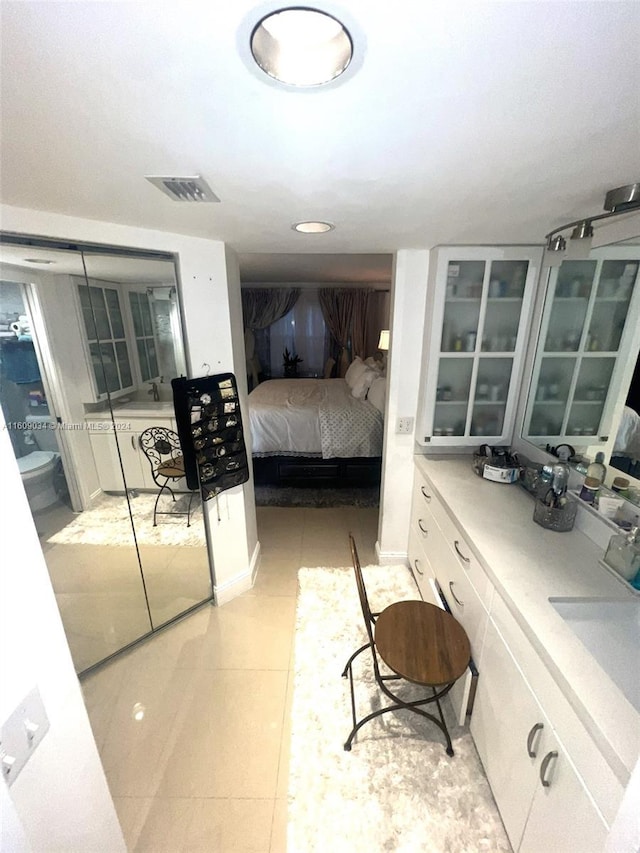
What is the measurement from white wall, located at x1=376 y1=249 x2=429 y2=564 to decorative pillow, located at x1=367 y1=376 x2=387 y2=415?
131 centimetres

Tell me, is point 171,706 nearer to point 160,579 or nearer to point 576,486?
point 160,579

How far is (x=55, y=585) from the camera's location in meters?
1.66

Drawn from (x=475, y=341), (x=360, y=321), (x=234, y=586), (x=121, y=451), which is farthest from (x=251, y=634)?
(x=360, y=321)

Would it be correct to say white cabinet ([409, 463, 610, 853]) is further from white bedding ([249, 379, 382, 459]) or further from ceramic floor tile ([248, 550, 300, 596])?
white bedding ([249, 379, 382, 459])

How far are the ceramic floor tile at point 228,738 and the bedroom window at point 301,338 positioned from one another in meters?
5.76

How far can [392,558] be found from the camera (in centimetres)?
258

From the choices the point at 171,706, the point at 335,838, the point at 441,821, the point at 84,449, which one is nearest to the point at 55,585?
the point at 84,449

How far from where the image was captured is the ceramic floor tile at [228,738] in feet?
4.48

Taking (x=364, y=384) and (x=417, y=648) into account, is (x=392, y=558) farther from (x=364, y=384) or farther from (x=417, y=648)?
(x=364, y=384)

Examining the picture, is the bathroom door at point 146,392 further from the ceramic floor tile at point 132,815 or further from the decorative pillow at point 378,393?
the decorative pillow at point 378,393

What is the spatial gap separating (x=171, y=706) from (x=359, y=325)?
6.08 metres

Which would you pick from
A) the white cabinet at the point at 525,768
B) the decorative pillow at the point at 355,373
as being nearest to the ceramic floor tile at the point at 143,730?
the white cabinet at the point at 525,768

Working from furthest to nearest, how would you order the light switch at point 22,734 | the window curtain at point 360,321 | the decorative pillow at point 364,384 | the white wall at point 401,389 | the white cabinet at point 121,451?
the window curtain at point 360,321 → the decorative pillow at point 364,384 → the white wall at point 401,389 → the white cabinet at point 121,451 → the light switch at point 22,734

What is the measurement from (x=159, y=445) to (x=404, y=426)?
5.03 feet
